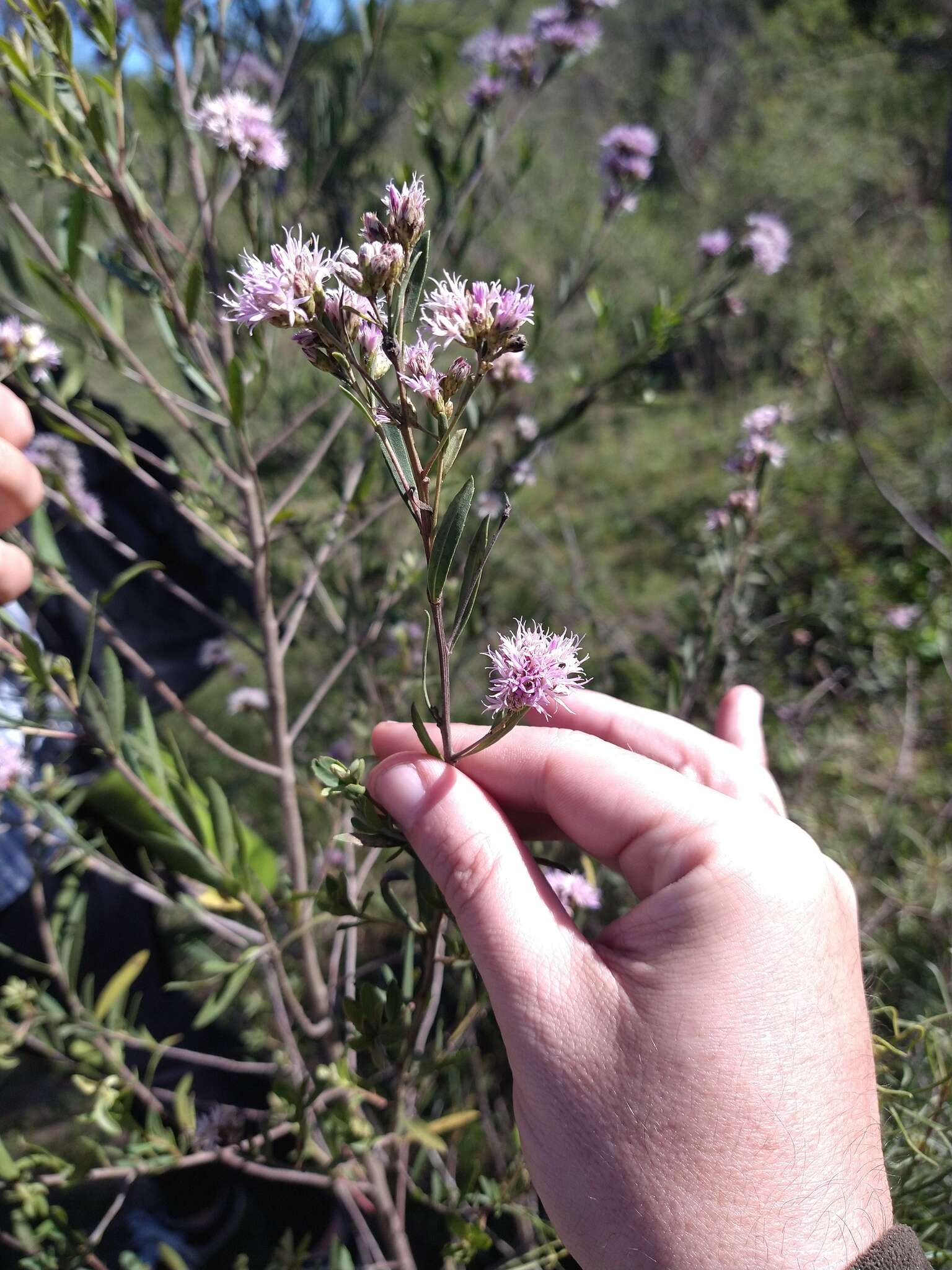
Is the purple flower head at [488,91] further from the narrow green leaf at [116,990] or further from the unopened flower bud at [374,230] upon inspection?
the narrow green leaf at [116,990]

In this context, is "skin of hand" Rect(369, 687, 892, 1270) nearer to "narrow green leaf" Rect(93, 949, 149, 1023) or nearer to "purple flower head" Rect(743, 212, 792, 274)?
"narrow green leaf" Rect(93, 949, 149, 1023)

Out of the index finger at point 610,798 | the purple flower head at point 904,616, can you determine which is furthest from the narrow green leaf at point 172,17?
the purple flower head at point 904,616

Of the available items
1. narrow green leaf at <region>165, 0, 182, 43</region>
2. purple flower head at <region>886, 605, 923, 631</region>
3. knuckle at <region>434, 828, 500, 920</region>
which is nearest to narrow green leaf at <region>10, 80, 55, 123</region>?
narrow green leaf at <region>165, 0, 182, 43</region>

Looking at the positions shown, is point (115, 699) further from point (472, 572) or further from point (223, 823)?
point (472, 572)

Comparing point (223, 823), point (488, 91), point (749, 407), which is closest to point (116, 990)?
point (223, 823)

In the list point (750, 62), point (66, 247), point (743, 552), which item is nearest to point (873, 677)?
point (743, 552)

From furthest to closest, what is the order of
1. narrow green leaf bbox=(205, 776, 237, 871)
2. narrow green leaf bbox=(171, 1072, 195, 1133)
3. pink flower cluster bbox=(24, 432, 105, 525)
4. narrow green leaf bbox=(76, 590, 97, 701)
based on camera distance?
1. pink flower cluster bbox=(24, 432, 105, 525)
2. narrow green leaf bbox=(171, 1072, 195, 1133)
3. narrow green leaf bbox=(205, 776, 237, 871)
4. narrow green leaf bbox=(76, 590, 97, 701)
